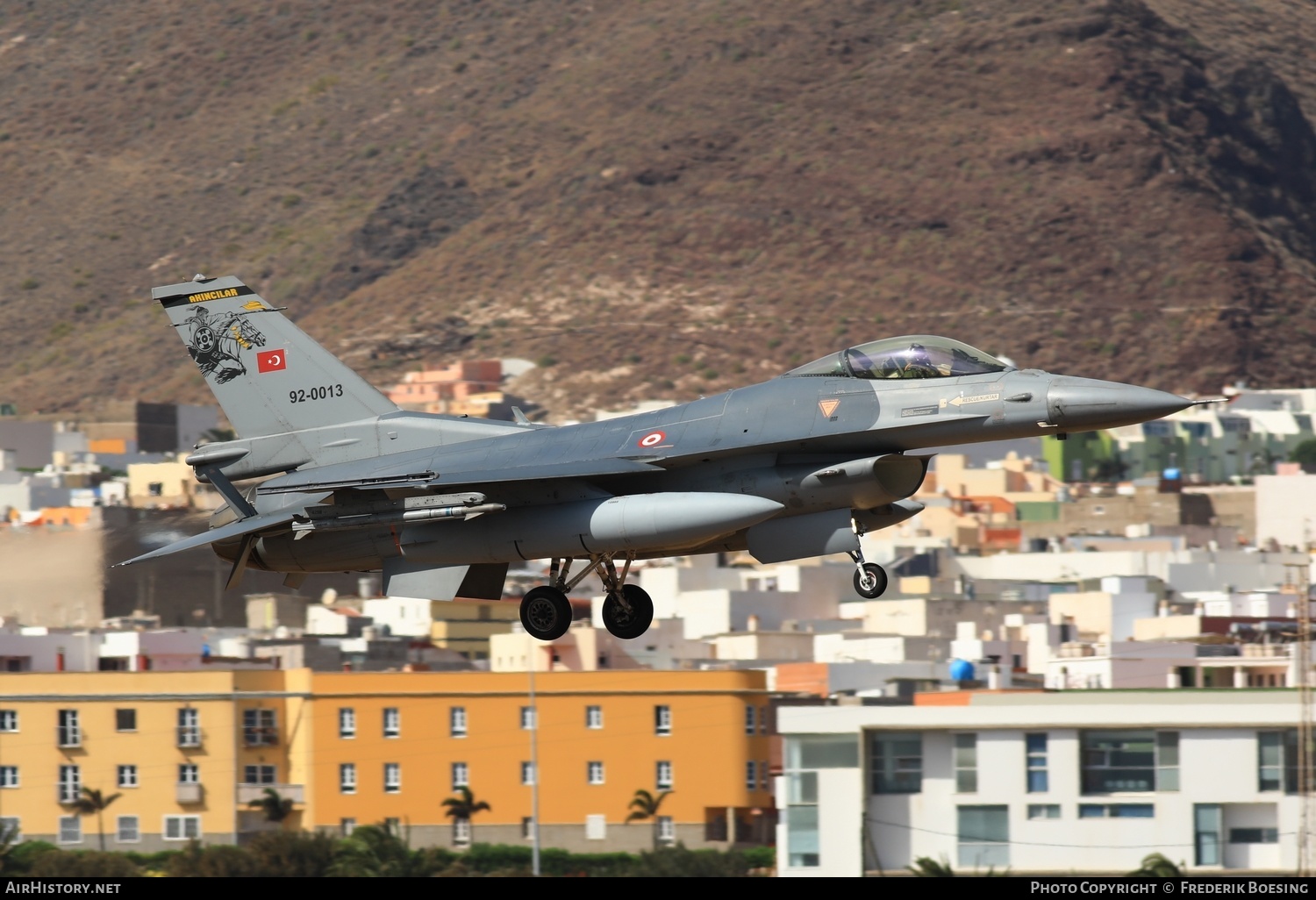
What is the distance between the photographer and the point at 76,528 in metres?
38.5

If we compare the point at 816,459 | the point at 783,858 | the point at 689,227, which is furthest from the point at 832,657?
the point at 689,227

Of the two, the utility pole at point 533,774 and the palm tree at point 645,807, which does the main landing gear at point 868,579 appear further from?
the palm tree at point 645,807

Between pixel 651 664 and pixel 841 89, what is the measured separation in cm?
11937

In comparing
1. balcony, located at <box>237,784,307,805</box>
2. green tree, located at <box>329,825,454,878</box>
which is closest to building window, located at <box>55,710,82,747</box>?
balcony, located at <box>237,784,307,805</box>

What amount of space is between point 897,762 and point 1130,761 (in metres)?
5.19

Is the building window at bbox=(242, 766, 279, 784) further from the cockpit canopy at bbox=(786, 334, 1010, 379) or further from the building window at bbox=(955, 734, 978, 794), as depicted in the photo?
the cockpit canopy at bbox=(786, 334, 1010, 379)

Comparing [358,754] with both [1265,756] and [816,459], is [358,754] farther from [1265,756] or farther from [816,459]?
[816,459]

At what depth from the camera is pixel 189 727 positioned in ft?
206

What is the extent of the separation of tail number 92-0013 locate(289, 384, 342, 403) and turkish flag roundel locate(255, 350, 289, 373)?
41 centimetres

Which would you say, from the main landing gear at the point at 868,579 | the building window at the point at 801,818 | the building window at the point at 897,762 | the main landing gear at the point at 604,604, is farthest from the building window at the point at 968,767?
the main landing gear at the point at 868,579

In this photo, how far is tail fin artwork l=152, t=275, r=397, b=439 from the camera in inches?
1087

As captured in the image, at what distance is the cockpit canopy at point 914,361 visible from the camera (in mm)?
23828

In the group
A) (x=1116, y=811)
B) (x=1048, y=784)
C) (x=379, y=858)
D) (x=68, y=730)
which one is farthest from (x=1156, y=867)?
(x=68, y=730)
